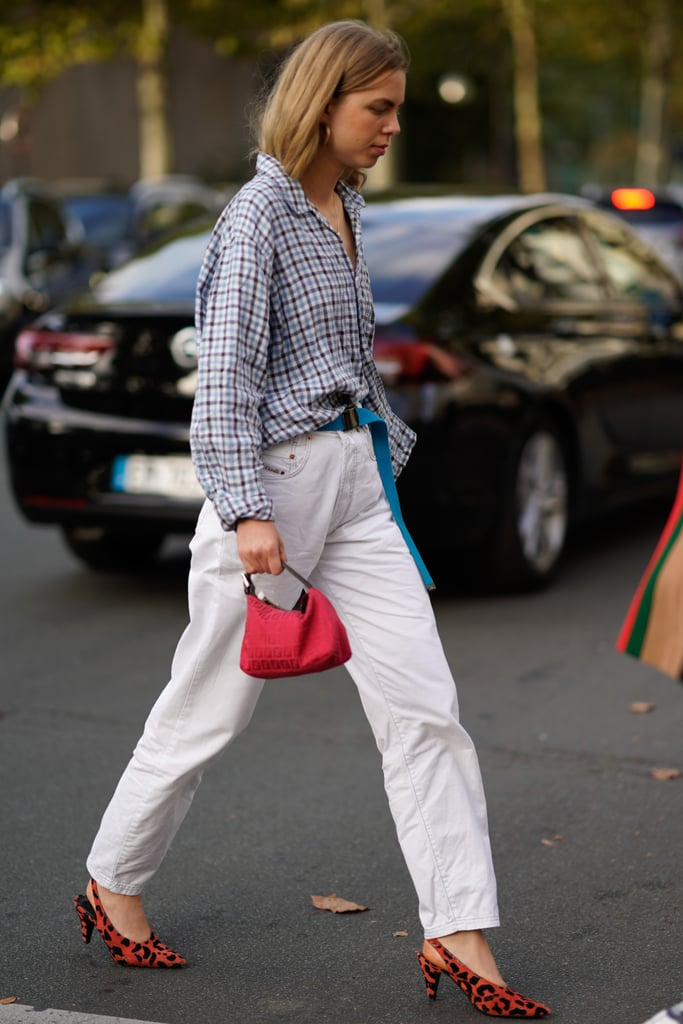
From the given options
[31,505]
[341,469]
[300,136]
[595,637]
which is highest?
[300,136]

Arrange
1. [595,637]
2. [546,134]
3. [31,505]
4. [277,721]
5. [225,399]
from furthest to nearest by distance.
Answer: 1. [546,134]
2. [31,505]
3. [595,637]
4. [277,721]
5. [225,399]

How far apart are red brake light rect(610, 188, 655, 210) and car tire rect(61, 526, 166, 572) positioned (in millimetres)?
7903

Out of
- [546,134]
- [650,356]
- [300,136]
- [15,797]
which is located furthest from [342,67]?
[546,134]

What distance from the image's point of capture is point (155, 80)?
2709 centimetres

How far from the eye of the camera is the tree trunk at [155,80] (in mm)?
25797

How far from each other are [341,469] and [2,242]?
Result: 1114cm

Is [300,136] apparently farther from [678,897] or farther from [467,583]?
[467,583]

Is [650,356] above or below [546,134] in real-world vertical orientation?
below

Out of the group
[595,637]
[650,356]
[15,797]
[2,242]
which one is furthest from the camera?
[2,242]

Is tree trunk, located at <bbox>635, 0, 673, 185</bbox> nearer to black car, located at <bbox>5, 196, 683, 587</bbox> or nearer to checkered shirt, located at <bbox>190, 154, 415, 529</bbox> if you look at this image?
black car, located at <bbox>5, 196, 683, 587</bbox>

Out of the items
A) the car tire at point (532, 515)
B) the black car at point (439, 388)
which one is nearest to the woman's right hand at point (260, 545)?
the black car at point (439, 388)

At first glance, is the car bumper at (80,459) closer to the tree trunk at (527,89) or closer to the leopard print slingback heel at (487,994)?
the leopard print slingback heel at (487,994)

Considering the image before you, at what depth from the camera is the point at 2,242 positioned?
1380 centimetres

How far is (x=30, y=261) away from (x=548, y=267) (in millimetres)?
7258
